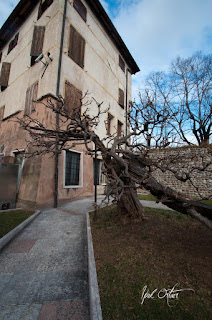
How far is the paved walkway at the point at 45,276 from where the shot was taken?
1.96m

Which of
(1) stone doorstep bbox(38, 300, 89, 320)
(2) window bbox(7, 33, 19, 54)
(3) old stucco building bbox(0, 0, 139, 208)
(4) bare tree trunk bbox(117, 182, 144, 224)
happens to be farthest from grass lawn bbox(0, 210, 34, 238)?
(2) window bbox(7, 33, 19, 54)

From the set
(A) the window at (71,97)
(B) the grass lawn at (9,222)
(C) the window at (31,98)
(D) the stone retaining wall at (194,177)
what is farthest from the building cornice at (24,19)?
(B) the grass lawn at (9,222)

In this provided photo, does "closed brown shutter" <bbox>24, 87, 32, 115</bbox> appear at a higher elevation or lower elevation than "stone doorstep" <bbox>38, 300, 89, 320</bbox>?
higher

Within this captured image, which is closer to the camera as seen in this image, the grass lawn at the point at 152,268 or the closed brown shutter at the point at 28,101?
the grass lawn at the point at 152,268

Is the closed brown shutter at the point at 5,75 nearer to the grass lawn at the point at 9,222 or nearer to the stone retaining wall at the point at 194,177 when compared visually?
the grass lawn at the point at 9,222

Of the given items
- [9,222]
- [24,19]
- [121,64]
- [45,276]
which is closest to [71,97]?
[9,222]

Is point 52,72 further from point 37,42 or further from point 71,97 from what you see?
point 37,42

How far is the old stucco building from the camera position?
7.86 m

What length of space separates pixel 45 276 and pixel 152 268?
1880mm

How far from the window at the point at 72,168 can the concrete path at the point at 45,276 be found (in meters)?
4.02

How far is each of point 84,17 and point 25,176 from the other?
11.3m

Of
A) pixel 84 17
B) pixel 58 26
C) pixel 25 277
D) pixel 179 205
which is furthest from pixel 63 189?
pixel 84 17

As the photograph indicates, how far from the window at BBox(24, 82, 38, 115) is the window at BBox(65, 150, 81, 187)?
330 cm

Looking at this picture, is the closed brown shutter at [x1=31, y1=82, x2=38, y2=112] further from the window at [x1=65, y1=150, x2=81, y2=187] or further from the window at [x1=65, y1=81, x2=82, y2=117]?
the window at [x1=65, y1=150, x2=81, y2=187]
